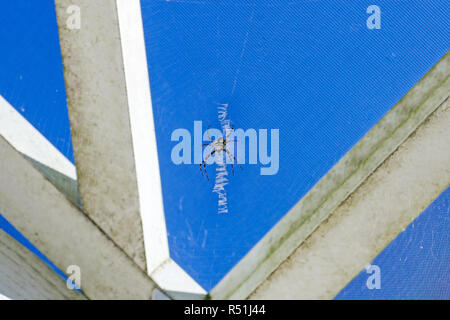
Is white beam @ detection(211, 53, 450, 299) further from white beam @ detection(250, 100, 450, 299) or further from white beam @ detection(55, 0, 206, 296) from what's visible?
white beam @ detection(55, 0, 206, 296)

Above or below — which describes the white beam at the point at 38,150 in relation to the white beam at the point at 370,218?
above

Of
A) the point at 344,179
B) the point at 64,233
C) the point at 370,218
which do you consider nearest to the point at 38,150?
the point at 64,233

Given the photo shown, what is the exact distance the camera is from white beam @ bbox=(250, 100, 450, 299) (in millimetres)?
1687

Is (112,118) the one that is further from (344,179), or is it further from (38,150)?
(344,179)

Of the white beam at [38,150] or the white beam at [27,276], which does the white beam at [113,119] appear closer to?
the white beam at [38,150]

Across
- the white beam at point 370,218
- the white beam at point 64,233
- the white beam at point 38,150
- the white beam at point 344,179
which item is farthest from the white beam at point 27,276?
the white beam at point 370,218

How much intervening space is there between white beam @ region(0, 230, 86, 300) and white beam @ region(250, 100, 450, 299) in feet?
2.88

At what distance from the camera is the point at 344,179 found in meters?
1.79

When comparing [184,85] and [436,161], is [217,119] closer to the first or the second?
[184,85]

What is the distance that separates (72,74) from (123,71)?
0.22 metres

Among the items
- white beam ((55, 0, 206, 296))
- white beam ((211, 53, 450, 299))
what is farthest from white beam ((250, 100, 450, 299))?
white beam ((55, 0, 206, 296))

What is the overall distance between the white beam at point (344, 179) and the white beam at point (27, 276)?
733 millimetres

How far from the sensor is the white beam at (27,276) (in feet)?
5.62

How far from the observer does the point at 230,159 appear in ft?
7.48
